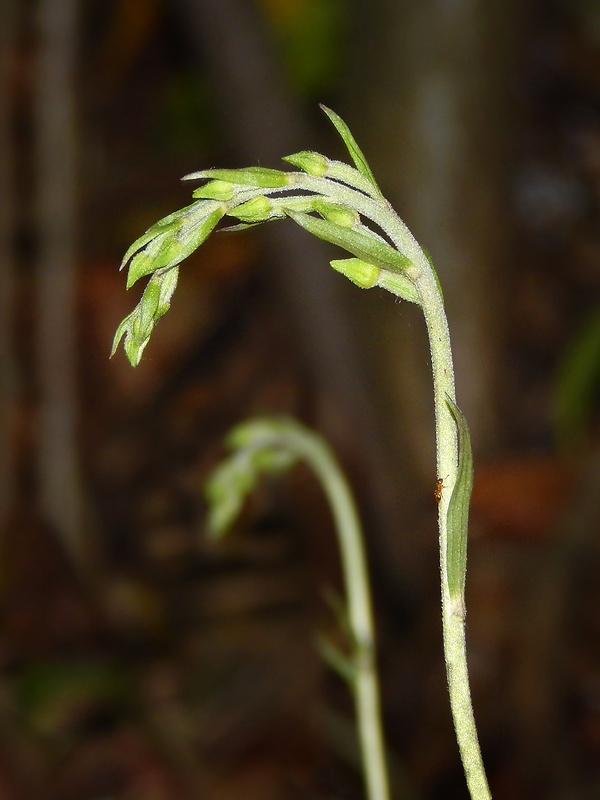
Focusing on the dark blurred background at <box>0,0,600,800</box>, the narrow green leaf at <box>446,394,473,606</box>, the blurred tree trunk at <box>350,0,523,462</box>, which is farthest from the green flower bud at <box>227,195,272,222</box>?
the blurred tree trunk at <box>350,0,523,462</box>

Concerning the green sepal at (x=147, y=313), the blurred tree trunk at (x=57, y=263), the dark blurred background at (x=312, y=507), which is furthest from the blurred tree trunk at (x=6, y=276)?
the green sepal at (x=147, y=313)

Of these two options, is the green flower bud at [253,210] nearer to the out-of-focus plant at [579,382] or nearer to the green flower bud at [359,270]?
the green flower bud at [359,270]

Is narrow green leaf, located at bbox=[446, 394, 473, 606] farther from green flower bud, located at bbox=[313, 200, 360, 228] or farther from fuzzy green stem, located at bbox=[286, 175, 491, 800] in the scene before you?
green flower bud, located at bbox=[313, 200, 360, 228]

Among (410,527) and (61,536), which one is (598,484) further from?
(61,536)

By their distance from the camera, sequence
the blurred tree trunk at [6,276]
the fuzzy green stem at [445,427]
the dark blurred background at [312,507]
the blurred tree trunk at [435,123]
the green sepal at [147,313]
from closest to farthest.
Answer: the fuzzy green stem at [445,427] < the green sepal at [147,313] < the dark blurred background at [312,507] < the blurred tree trunk at [435,123] < the blurred tree trunk at [6,276]

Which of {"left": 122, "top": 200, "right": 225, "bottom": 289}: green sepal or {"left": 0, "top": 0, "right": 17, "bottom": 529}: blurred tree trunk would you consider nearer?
{"left": 122, "top": 200, "right": 225, "bottom": 289}: green sepal

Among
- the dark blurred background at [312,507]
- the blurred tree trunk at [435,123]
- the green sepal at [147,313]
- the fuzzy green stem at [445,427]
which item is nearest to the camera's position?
the fuzzy green stem at [445,427]

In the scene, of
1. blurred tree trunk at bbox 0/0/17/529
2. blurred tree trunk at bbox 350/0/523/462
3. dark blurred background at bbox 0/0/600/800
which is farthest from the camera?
blurred tree trunk at bbox 0/0/17/529
